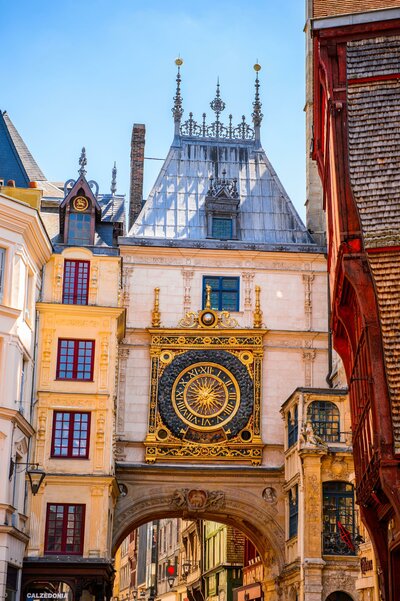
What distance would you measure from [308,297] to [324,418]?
5.69m

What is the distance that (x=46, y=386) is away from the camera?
102 feet

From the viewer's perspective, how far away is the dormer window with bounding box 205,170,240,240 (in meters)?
38.2

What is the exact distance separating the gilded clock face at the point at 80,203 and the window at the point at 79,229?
0.21 metres

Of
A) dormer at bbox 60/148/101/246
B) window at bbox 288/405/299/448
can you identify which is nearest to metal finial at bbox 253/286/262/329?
window at bbox 288/405/299/448

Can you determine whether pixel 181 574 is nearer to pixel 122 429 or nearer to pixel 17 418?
pixel 122 429

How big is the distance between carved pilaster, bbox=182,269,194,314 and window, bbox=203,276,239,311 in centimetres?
50

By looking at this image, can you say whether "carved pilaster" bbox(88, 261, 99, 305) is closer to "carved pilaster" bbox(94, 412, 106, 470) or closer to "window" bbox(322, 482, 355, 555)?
"carved pilaster" bbox(94, 412, 106, 470)

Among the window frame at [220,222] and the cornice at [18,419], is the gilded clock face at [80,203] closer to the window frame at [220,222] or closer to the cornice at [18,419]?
the window frame at [220,222]

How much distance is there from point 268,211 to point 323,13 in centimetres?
1802

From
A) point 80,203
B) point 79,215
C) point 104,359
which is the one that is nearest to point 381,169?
point 104,359

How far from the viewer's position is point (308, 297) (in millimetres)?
36781

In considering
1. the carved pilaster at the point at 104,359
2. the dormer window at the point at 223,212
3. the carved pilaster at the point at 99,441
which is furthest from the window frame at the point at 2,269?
the dormer window at the point at 223,212

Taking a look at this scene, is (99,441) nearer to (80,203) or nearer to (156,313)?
(156,313)

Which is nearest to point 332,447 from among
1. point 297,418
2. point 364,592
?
point 297,418
